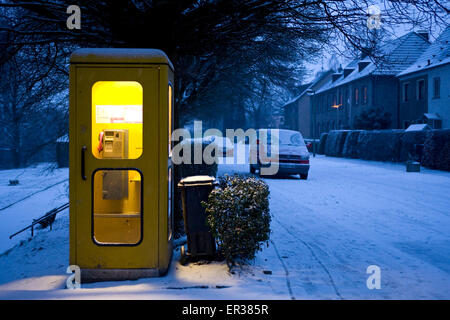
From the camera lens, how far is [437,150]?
20.5 m

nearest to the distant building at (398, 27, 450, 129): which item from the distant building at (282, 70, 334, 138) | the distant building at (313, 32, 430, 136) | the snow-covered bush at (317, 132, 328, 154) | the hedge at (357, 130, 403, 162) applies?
the distant building at (313, 32, 430, 136)

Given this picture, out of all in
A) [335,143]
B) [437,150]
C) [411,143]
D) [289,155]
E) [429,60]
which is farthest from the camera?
[335,143]

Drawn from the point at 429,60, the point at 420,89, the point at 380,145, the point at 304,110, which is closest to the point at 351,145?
the point at 380,145

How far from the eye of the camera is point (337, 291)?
4871 millimetres

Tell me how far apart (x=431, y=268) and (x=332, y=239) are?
1840mm

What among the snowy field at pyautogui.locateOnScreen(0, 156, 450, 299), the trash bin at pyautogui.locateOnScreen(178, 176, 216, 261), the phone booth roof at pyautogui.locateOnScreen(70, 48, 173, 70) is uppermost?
the phone booth roof at pyautogui.locateOnScreen(70, 48, 173, 70)

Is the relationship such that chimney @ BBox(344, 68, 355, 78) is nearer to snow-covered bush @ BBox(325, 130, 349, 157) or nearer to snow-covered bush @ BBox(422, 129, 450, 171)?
snow-covered bush @ BBox(325, 130, 349, 157)

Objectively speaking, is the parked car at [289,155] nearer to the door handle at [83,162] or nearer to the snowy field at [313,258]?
the snowy field at [313,258]

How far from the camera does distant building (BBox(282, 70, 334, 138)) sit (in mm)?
67500

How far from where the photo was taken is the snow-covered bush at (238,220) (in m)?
5.47

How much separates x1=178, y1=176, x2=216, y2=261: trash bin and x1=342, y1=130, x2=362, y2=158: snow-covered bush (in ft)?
92.5

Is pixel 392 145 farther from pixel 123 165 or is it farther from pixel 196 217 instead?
pixel 123 165

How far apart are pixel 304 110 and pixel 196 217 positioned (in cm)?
6633
